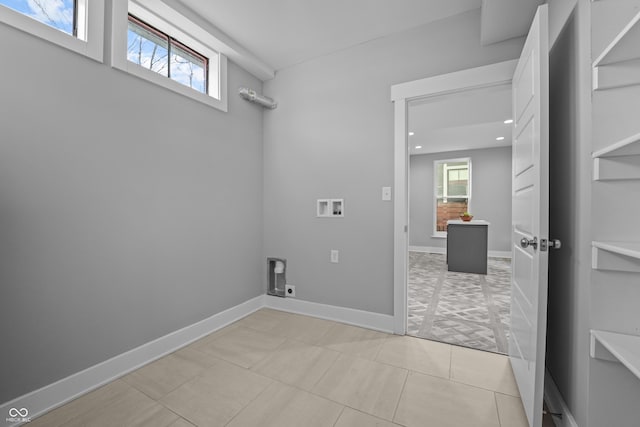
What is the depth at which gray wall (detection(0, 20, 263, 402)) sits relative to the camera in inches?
52.8

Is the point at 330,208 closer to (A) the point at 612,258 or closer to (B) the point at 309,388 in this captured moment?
(B) the point at 309,388

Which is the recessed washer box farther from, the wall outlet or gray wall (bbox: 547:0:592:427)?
gray wall (bbox: 547:0:592:427)

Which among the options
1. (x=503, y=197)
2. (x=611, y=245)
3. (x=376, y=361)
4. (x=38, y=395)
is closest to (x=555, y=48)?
(x=611, y=245)

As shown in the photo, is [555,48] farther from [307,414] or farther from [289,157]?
[307,414]

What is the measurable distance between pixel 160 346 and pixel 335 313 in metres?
1.47

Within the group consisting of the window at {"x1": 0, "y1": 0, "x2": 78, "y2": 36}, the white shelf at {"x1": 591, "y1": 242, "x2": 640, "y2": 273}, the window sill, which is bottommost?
the white shelf at {"x1": 591, "y1": 242, "x2": 640, "y2": 273}

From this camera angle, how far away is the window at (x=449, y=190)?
22.1 ft

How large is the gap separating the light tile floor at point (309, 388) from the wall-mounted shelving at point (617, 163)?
1.25 meters

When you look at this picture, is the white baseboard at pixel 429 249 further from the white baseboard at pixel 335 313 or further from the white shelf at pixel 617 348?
the white shelf at pixel 617 348

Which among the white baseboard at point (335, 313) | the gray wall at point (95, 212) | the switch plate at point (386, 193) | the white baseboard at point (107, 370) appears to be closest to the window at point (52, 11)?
the gray wall at point (95, 212)

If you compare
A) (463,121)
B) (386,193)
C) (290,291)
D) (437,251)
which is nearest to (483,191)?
(437,251)

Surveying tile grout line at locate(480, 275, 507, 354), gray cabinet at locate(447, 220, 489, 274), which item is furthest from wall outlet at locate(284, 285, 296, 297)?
gray cabinet at locate(447, 220, 489, 274)

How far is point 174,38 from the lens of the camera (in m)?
2.20
